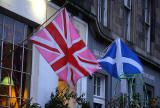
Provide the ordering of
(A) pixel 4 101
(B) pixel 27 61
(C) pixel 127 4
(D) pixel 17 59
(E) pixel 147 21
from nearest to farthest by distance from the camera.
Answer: (A) pixel 4 101 < (D) pixel 17 59 < (B) pixel 27 61 < (C) pixel 127 4 < (E) pixel 147 21

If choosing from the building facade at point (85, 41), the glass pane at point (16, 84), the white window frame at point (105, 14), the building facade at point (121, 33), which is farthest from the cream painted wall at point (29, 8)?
the white window frame at point (105, 14)

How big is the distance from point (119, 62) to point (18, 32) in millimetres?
3372

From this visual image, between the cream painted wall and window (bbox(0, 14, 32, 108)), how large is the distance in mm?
367

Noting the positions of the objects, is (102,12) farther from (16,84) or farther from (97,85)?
(16,84)

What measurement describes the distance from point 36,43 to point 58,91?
13.0 feet

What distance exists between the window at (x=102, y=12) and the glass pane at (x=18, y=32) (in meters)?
5.85

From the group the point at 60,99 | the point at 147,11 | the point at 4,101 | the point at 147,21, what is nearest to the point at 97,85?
the point at 60,99

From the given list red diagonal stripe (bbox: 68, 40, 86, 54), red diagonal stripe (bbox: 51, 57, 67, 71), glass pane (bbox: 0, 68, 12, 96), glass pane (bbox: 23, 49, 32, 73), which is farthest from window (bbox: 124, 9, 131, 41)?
red diagonal stripe (bbox: 51, 57, 67, 71)

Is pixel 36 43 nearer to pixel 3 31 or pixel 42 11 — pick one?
pixel 3 31

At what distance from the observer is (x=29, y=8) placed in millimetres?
13109

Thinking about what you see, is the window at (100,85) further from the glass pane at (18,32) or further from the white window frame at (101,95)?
the glass pane at (18,32)

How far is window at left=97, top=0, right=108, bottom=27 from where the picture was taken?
1859cm

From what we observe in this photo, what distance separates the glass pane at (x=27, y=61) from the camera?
13290 millimetres

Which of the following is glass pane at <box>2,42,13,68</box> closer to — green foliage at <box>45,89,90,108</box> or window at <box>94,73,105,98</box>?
green foliage at <box>45,89,90,108</box>
